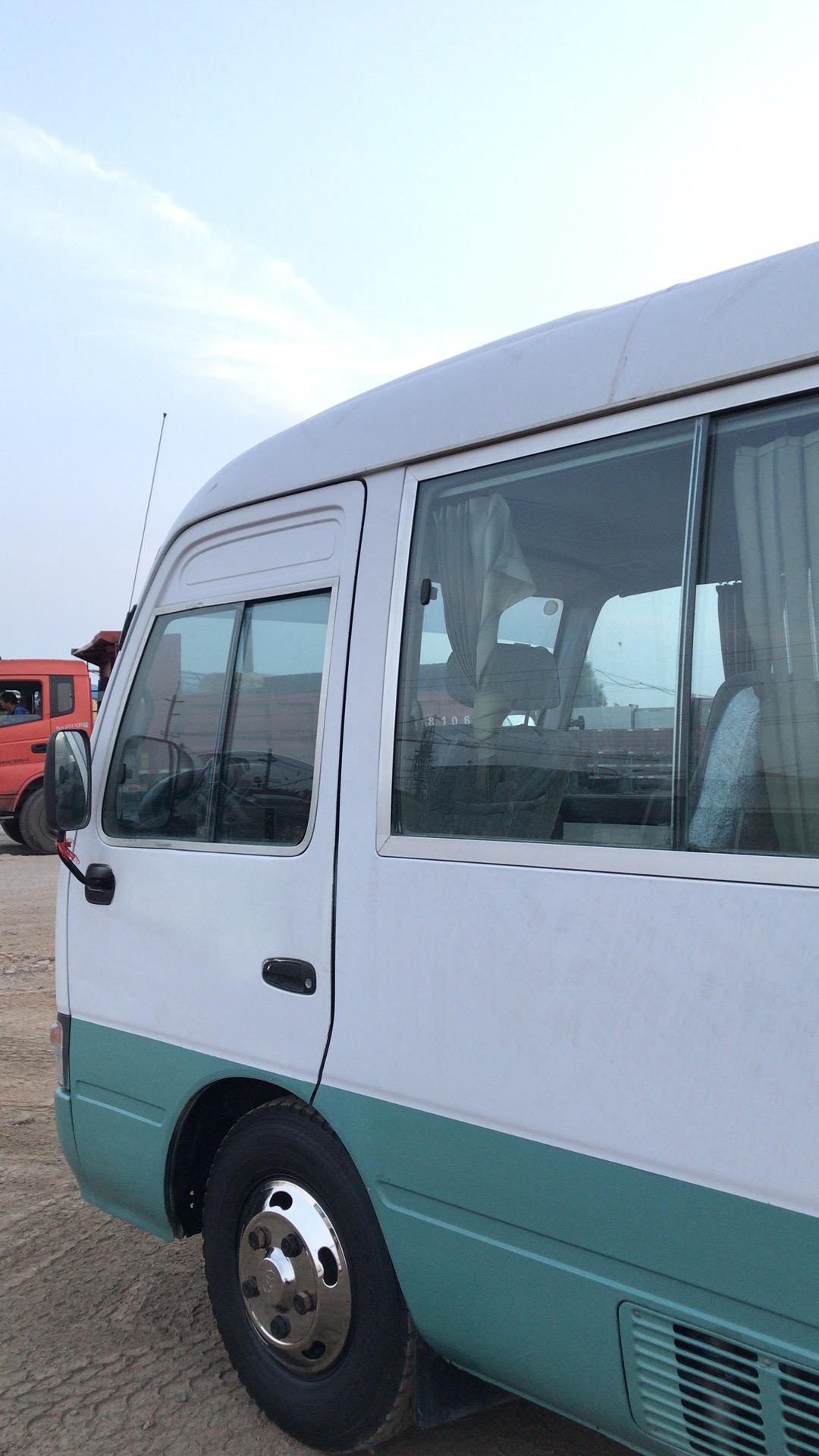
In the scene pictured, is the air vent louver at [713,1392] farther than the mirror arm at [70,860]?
No

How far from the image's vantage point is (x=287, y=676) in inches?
113

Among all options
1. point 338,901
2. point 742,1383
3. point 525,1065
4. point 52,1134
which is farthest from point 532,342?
point 52,1134

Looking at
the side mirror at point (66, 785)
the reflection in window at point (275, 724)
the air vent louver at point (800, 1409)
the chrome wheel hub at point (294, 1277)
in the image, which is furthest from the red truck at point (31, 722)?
the air vent louver at point (800, 1409)

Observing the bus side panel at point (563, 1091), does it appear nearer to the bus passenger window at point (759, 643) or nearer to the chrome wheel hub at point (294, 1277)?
the bus passenger window at point (759, 643)

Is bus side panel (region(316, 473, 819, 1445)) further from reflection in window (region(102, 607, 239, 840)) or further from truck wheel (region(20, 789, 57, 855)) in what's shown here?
truck wheel (region(20, 789, 57, 855))

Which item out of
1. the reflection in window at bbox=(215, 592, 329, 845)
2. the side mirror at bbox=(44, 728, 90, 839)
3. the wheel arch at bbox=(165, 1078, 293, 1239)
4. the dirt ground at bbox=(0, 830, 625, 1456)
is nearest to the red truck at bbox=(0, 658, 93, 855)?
the dirt ground at bbox=(0, 830, 625, 1456)

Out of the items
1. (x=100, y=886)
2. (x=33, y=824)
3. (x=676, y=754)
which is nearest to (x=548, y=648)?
(x=676, y=754)

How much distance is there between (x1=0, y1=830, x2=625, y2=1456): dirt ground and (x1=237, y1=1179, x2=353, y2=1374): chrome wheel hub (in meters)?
0.30

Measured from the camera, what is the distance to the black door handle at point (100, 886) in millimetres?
3217

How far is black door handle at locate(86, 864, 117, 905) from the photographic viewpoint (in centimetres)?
322

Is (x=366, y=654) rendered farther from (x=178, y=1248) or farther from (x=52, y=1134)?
(x=52, y=1134)

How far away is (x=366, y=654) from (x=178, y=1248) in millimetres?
2483

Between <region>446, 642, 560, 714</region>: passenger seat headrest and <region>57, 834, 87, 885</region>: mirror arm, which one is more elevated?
<region>446, 642, 560, 714</region>: passenger seat headrest

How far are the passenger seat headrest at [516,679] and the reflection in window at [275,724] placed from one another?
418mm
